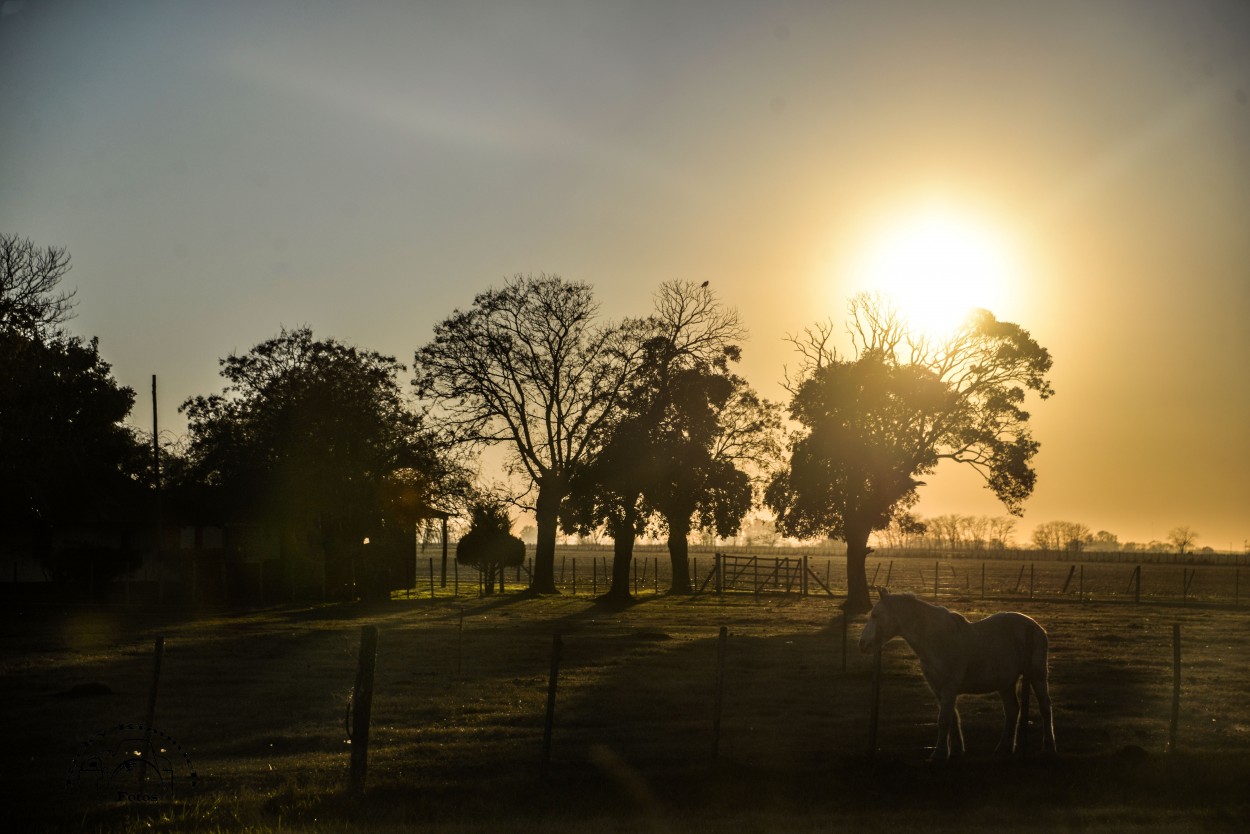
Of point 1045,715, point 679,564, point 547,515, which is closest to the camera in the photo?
point 1045,715

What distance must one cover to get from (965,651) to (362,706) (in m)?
7.60

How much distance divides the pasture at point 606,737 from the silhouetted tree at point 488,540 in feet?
87.5

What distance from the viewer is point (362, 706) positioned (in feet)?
39.6

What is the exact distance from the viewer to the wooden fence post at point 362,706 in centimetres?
1185

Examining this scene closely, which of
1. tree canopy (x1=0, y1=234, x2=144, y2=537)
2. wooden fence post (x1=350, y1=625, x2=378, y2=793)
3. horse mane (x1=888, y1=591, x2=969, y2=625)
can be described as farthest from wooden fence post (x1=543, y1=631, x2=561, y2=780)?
tree canopy (x1=0, y1=234, x2=144, y2=537)

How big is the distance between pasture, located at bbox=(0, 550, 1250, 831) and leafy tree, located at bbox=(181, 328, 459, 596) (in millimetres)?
17697

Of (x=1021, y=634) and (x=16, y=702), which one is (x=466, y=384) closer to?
(x=16, y=702)

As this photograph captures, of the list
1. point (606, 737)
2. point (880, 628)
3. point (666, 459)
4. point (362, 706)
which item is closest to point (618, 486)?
point (666, 459)

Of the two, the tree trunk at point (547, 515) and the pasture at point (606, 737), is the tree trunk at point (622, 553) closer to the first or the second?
the tree trunk at point (547, 515)

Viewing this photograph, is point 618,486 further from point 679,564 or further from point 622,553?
point 679,564

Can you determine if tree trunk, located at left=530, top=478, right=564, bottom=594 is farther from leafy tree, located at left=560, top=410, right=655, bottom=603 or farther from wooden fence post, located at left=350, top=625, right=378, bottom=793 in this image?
wooden fence post, located at left=350, top=625, right=378, bottom=793

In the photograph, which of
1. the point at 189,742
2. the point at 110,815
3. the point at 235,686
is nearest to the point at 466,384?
the point at 235,686

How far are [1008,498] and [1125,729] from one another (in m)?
32.0

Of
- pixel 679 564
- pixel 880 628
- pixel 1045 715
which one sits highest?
pixel 880 628
